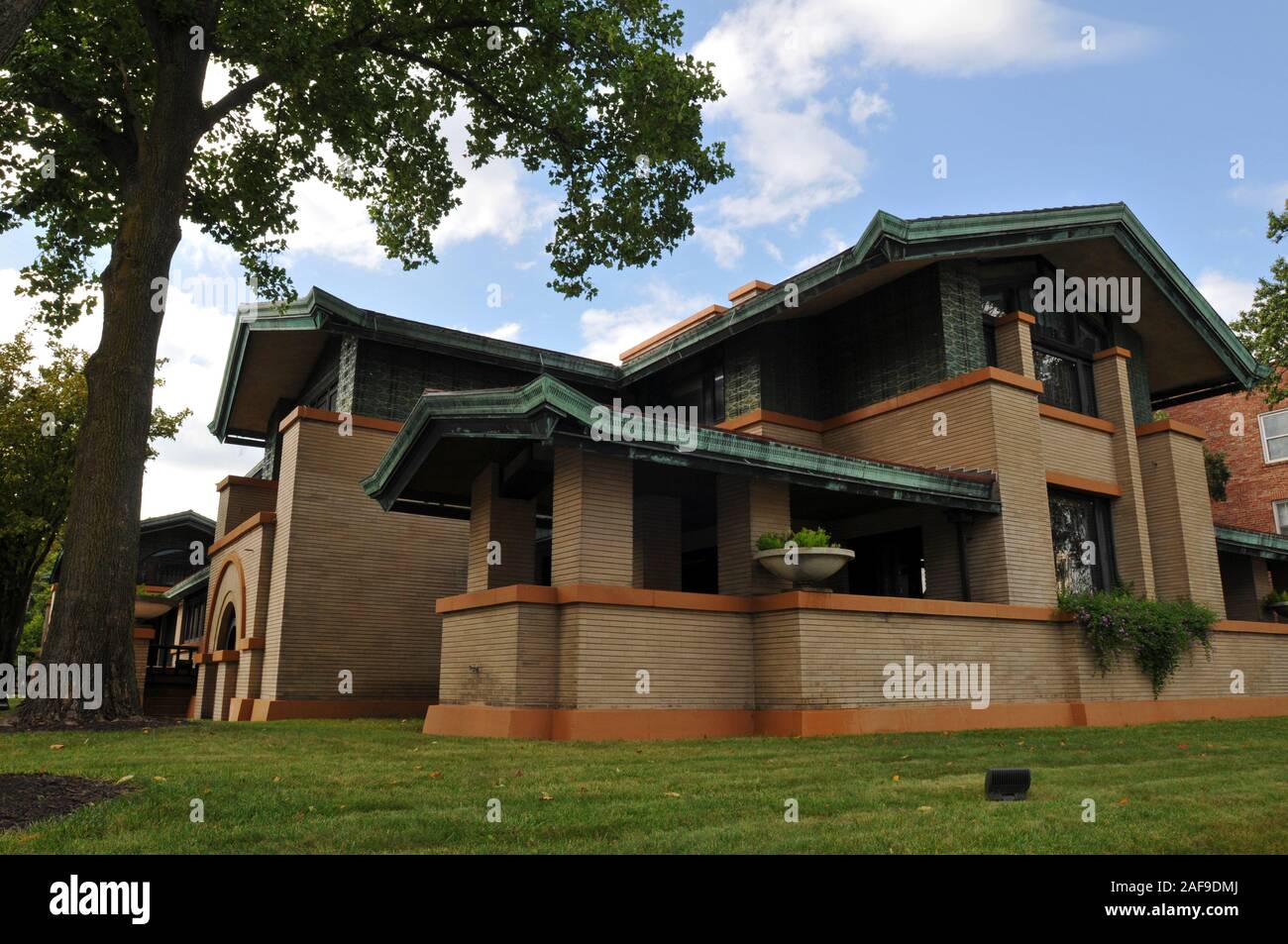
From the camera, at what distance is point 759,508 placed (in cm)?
1333

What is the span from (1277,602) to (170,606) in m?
32.6

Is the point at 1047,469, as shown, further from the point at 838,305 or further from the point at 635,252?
the point at 635,252

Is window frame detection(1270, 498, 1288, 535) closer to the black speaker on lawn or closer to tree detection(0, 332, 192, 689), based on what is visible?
the black speaker on lawn

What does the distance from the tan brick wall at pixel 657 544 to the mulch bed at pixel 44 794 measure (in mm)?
10630

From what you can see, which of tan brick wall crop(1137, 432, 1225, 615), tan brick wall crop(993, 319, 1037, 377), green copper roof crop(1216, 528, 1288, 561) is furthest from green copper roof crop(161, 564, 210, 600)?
green copper roof crop(1216, 528, 1288, 561)

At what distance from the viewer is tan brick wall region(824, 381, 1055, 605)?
15.2m

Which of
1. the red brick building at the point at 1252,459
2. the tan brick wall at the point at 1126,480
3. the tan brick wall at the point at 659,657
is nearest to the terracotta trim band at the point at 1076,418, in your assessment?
the tan brick wall at the point at 1126,480

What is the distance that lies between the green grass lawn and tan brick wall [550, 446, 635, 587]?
88.5 inches

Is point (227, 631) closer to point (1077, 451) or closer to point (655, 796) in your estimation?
point (655, 796)

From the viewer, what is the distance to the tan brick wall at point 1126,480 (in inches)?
690

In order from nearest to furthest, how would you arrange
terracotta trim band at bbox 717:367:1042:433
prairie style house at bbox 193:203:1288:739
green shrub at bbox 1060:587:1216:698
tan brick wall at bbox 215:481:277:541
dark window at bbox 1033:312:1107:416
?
prairie style house at bbox 193:203:1288:739
green shrub at bbox 1060:587:1216:698
terracotta trim band at bbox 717:367:1042:433
dark window at bbox 1033:312:1107:416
tan brick wall at bbox 215:481:277:541

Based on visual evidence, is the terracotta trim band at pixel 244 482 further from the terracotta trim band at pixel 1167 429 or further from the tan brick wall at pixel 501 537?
the terracotta trim band at pixel 1167 429

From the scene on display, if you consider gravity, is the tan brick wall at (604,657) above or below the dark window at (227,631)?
below

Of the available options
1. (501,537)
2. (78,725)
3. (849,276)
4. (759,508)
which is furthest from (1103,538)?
(78,725)
